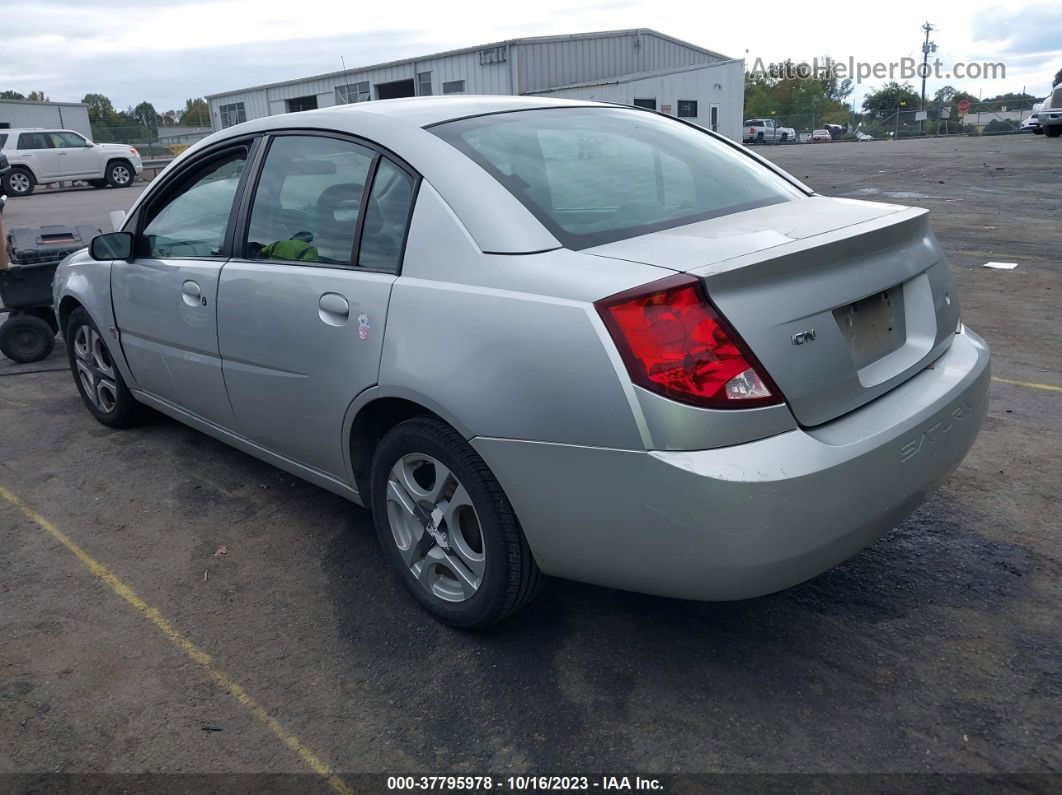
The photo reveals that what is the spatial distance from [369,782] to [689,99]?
123ft

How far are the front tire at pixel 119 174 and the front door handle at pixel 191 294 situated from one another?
2652cm

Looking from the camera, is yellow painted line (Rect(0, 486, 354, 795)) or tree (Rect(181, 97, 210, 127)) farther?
tree (Rect(181, 97, 210, 127))

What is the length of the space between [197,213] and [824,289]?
2.79 m

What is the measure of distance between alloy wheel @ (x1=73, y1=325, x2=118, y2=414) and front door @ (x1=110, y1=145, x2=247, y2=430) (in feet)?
1.59

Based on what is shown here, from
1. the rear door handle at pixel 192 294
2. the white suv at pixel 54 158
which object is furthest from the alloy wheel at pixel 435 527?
the white suv at pixel 54 158

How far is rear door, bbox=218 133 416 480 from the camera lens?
298cm

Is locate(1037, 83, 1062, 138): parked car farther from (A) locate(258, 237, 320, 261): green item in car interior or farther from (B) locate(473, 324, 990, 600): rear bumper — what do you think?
(A) locate(258, 237, 320, 261): green item in car interior

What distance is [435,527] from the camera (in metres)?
2.92

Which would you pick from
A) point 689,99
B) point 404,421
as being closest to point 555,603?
point 404,421

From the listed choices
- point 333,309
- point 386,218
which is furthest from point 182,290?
point 386,218

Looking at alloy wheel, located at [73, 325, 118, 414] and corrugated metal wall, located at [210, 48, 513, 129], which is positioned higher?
corrugated metal wall, located at [210, 48, 513, 129]

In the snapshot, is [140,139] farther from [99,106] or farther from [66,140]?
[99,106]

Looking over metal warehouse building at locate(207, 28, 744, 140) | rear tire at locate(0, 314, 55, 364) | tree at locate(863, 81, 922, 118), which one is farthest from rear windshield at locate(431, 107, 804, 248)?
tree at locate(863, 81, 922, 118)

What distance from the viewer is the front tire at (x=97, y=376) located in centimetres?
492
